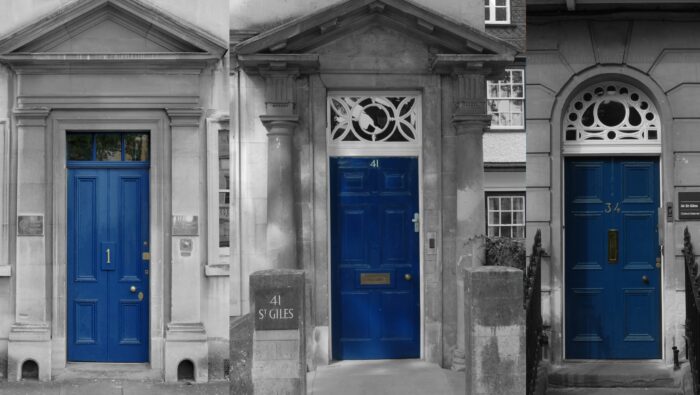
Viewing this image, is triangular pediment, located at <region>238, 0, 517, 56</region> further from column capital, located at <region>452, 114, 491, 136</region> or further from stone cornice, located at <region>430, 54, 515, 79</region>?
column capital, located at <region>452, 114, 491, 136</region>

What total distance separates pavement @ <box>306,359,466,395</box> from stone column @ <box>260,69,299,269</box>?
3.96ft

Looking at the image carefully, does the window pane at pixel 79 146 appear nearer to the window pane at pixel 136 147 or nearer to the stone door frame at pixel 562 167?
the window pane at pixel 136 147

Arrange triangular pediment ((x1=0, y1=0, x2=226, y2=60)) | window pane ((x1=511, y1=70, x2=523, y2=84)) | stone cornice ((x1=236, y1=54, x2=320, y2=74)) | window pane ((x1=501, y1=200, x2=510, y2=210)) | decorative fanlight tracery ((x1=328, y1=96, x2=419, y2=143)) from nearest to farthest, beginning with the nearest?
triangular pediment ((x1=0, y1=0, x2=226, y2=60)) < stone cornice ((x1=236, y1=54, x2=320, y2=74)) < decorative fanlight tracery ((x1=328, y1=96, x2=419, y2=143)) < window pane ((x1=501, y1=200, x2=510, y2=210)) < window pane ((x1=511, y1=70, x2=523, y2=84))

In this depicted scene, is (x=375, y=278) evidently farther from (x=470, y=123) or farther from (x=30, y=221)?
(x=30, y=221)

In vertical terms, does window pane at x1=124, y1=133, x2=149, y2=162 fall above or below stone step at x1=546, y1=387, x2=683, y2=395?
above

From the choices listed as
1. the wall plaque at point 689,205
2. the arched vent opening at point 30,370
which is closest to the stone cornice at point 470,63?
the wall plaque at point 689,205

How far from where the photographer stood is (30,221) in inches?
316

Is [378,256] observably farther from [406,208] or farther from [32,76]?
[32,76]

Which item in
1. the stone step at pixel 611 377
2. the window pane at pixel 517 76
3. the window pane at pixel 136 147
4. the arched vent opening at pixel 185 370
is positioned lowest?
the stone step at pixel 611 377

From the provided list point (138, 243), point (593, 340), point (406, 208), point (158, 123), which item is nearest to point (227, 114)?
point (158, 123)

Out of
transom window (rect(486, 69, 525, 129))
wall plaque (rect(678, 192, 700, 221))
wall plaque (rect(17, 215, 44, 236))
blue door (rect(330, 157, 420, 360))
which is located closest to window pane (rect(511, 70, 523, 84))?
transom window (rect(486, 69, 525, 129))

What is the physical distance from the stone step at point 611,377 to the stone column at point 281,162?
2987 mm

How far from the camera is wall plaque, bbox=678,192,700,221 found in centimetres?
867

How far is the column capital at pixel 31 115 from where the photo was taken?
314 inches
